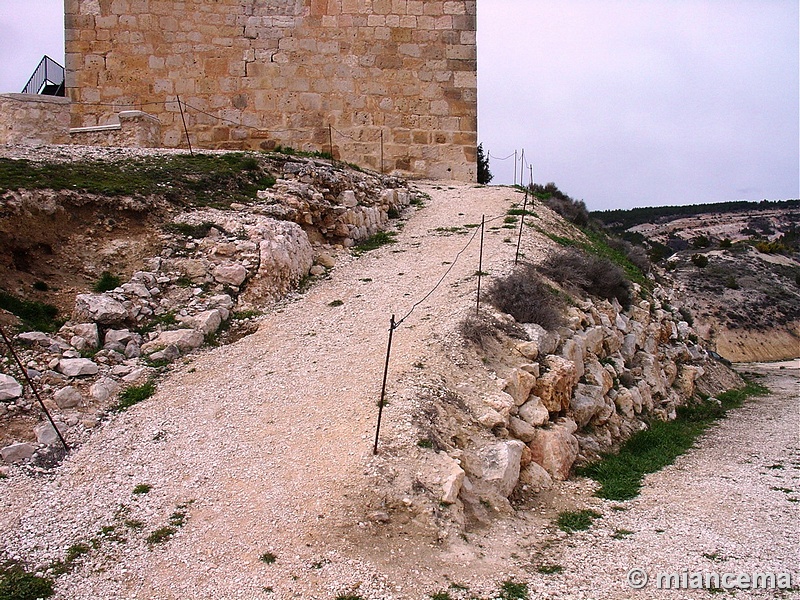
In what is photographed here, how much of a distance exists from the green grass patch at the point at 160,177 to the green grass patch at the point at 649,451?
7.09m

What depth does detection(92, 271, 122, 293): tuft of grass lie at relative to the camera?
8383 millimetres

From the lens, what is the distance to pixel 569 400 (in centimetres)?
775

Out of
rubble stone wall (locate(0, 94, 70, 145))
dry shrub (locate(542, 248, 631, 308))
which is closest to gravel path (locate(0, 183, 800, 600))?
dry shrub (locate(542, 248, 631, 308))

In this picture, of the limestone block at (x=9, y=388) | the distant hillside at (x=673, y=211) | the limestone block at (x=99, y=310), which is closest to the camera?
the limestone block at (x=9, y=388)

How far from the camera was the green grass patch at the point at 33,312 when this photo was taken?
24.4ft

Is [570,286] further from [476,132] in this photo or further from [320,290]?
[476,132]

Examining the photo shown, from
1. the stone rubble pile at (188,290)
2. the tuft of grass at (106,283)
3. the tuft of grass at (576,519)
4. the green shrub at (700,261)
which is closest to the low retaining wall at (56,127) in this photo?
the stone rubble pile at (188,290)

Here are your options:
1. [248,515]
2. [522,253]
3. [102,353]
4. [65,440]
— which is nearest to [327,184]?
[522,253]

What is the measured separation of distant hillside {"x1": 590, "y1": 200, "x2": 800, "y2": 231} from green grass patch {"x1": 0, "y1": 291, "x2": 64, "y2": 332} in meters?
63.0

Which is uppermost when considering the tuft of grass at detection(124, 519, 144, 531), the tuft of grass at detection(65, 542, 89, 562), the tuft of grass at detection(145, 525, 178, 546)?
the tuft of grass at detection(124, 519, 144, 531)

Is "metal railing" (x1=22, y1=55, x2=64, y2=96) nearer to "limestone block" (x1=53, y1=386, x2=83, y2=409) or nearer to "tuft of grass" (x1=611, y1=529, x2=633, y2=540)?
"limestone block" (x1=53, y1=386, x2=83, y2=409)

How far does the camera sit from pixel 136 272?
8.66m

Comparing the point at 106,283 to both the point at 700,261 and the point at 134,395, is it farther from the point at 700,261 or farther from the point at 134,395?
the point at 700,261

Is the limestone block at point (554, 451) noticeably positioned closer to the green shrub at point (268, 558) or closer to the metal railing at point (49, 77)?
the green shrub at point (268, 558)
